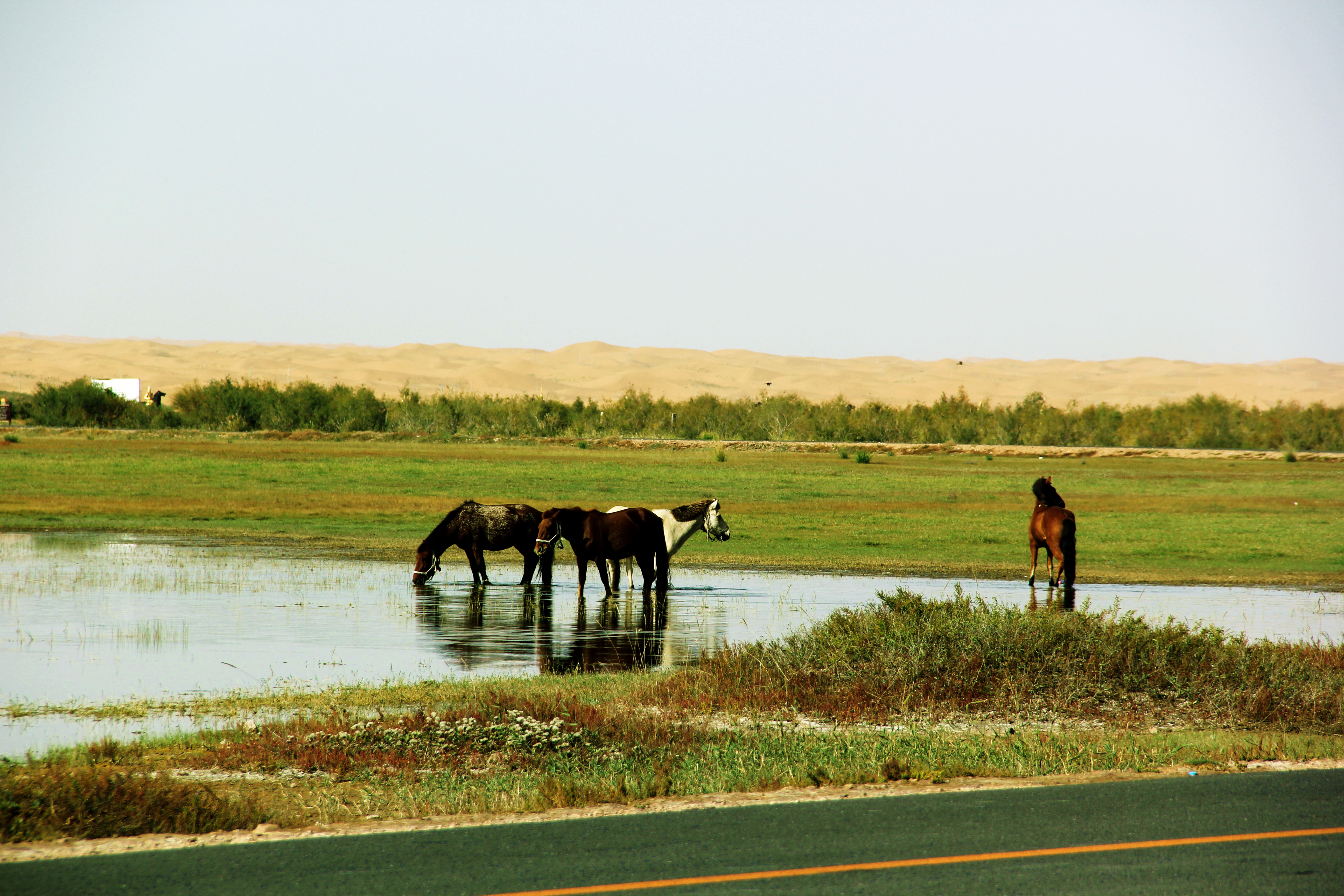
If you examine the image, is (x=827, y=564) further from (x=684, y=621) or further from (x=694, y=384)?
(x=694, y=384)

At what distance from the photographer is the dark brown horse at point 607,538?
21.4 m

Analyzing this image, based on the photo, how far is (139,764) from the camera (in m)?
9.84

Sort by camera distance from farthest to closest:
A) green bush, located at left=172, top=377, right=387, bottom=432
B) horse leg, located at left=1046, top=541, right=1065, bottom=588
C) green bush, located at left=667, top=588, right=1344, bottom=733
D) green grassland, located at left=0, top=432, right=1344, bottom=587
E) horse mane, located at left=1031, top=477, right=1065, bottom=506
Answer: green bush, located at left=172, top=377, right=387, bottom=432 → green grassland, located at left=0, top=432, right=1344, bottom=587 → horse mane, located at left=1031, top=477, right=1065, bottom=506 → horse leg, located at left=1046, top=541, right=1065, bottom=588 → green bush, located at left=667, top=588, right=1344, bottom=733

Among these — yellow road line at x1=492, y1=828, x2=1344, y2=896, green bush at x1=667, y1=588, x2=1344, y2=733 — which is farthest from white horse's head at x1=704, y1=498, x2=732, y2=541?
yellow road line at x1=492, y1=828, x2=1344, y2=896

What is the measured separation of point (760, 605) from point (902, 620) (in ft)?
20.5

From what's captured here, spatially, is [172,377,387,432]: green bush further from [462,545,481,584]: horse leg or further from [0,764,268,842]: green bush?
[0,764,268,842]: green bush

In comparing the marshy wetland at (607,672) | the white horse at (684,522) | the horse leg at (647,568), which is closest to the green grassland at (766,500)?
the marshy wetland at (607,672)

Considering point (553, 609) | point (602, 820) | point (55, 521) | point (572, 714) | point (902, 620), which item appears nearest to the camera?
point (602, 820)

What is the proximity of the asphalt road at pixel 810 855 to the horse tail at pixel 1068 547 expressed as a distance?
13.6m

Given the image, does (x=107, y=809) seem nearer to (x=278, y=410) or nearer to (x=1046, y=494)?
(x=1046, y=494)

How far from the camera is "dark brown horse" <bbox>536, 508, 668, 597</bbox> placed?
21.4 meters

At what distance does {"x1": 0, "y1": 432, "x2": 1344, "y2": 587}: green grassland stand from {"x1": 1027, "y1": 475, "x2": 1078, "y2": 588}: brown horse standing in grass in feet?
7.00

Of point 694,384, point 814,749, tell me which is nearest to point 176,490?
point 814,749

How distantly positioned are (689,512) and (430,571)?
4537 millimetres
